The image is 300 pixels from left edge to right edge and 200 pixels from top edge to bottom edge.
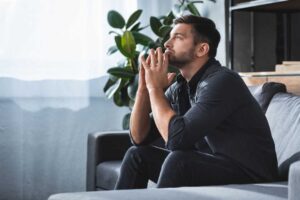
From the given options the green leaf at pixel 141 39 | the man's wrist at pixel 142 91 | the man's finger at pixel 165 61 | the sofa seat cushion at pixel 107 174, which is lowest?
the sofa seat cushion at pixel 107 174

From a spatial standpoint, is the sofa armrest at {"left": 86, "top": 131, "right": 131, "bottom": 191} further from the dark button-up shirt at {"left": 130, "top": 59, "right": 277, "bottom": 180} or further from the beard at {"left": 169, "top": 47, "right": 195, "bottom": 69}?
the dark button-up shirt at {"left": 130, "top": 59, "right": 277, "bottom": 180}

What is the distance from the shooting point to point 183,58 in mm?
2576

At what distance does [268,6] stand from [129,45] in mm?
843

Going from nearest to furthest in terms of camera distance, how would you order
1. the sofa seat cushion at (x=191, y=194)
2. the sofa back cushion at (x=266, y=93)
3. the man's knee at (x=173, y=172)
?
the sofa seat cushion at (x=191, y=194)
the man's knee at (x=173, y=172)
the sofa back cushion at (x=266, y=93)

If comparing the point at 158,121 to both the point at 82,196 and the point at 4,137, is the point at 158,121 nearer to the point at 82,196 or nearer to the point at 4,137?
the point at 82,196

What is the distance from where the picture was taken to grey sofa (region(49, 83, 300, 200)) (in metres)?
1.89

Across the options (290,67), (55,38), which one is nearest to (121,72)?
(55,38)

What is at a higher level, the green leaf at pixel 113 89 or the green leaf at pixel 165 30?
the green leaf at pixel 165 30

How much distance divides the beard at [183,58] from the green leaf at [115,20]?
1.54 m

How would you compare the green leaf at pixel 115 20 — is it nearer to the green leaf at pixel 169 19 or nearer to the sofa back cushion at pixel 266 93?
the green leaf at pixel 169 19

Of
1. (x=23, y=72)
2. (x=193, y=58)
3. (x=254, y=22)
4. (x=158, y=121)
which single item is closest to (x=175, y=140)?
(x=158, y=121)

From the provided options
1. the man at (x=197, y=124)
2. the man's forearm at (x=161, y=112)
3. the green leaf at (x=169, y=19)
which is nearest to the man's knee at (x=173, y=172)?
the man at (x=197, y=124)

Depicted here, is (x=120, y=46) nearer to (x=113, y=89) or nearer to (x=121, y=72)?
(x=121, y=72)

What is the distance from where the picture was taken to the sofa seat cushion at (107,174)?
3158mm
